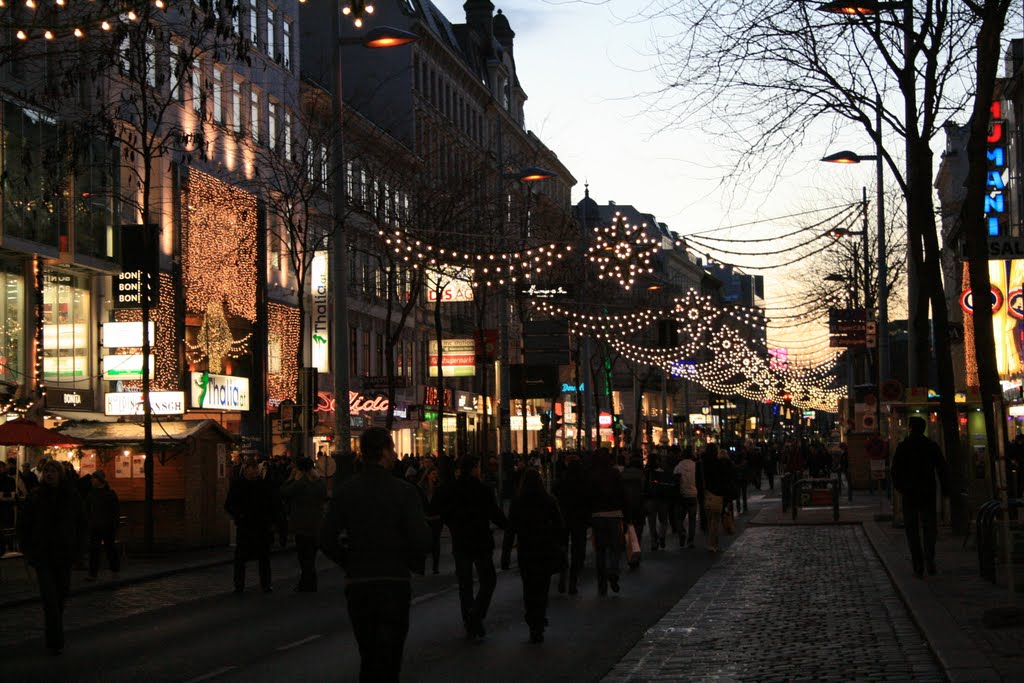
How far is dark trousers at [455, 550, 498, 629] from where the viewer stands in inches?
587

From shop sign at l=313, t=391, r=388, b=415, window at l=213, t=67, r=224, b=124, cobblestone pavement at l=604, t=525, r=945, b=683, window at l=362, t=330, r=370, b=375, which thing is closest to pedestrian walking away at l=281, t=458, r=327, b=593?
cobblestone pavement at l=604, t=525, r=945, b=683

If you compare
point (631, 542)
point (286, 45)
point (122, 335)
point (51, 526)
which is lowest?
point (631, 542)

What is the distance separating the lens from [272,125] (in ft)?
172

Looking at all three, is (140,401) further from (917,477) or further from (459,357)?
(459,357)

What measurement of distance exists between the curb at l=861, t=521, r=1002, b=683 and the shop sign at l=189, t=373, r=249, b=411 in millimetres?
25645

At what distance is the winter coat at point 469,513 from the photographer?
49.4 feet

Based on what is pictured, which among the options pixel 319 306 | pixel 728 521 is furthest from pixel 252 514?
pixel 319 306

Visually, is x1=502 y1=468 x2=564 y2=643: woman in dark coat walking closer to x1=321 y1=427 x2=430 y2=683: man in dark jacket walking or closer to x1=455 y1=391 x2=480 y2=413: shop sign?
x1=321 y1=427 x2=430 y2=683: man in dark jacket walking

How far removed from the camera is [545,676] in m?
12.2

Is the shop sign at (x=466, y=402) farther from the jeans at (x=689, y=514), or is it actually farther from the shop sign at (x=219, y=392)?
the jeans at (x=689, y=514)

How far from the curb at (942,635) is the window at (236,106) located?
1274 inches

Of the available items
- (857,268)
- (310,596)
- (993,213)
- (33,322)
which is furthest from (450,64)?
(310,596)

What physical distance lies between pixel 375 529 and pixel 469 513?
250 inches

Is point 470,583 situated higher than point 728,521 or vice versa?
point 470,583
